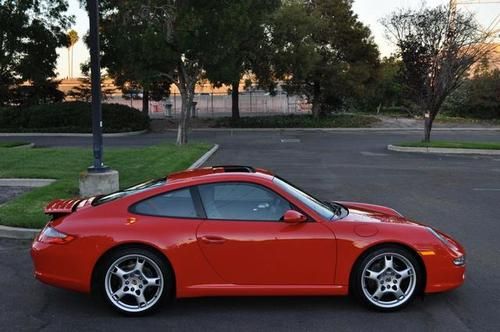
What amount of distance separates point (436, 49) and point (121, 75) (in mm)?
20237

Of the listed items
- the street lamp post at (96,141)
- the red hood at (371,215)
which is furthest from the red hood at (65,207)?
the street lamp post at (96,141)

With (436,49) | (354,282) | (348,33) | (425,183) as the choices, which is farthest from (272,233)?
(348,33)

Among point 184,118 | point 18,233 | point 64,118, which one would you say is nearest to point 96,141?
point 18,233

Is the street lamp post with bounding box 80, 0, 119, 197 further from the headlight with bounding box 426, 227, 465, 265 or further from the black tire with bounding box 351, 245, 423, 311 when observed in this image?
the headlight with bounding box 426, 227, 465, 265

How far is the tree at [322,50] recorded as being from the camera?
37906 mm

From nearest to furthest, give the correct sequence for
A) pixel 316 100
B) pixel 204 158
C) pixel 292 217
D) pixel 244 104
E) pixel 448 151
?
pixel 292 217
pixel 204 158
pixel 448 151
pixel 316 100
pixel 244 104

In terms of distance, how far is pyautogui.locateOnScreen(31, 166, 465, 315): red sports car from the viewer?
16.5 ft

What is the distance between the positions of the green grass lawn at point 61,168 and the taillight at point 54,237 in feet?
10.6

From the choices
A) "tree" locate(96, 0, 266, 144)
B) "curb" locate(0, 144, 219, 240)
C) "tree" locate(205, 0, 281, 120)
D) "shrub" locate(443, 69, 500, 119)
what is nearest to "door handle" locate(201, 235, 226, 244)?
"curb" locate(0, 144, 219, 240)

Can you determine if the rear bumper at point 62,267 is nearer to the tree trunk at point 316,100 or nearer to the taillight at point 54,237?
the taillight at point 54,237

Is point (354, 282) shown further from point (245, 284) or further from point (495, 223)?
point (495, 223)

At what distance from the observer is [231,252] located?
16.5 feet

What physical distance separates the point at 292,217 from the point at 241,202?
0.50 metres

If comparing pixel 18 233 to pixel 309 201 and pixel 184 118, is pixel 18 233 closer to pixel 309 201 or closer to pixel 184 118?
pixel 309 201
